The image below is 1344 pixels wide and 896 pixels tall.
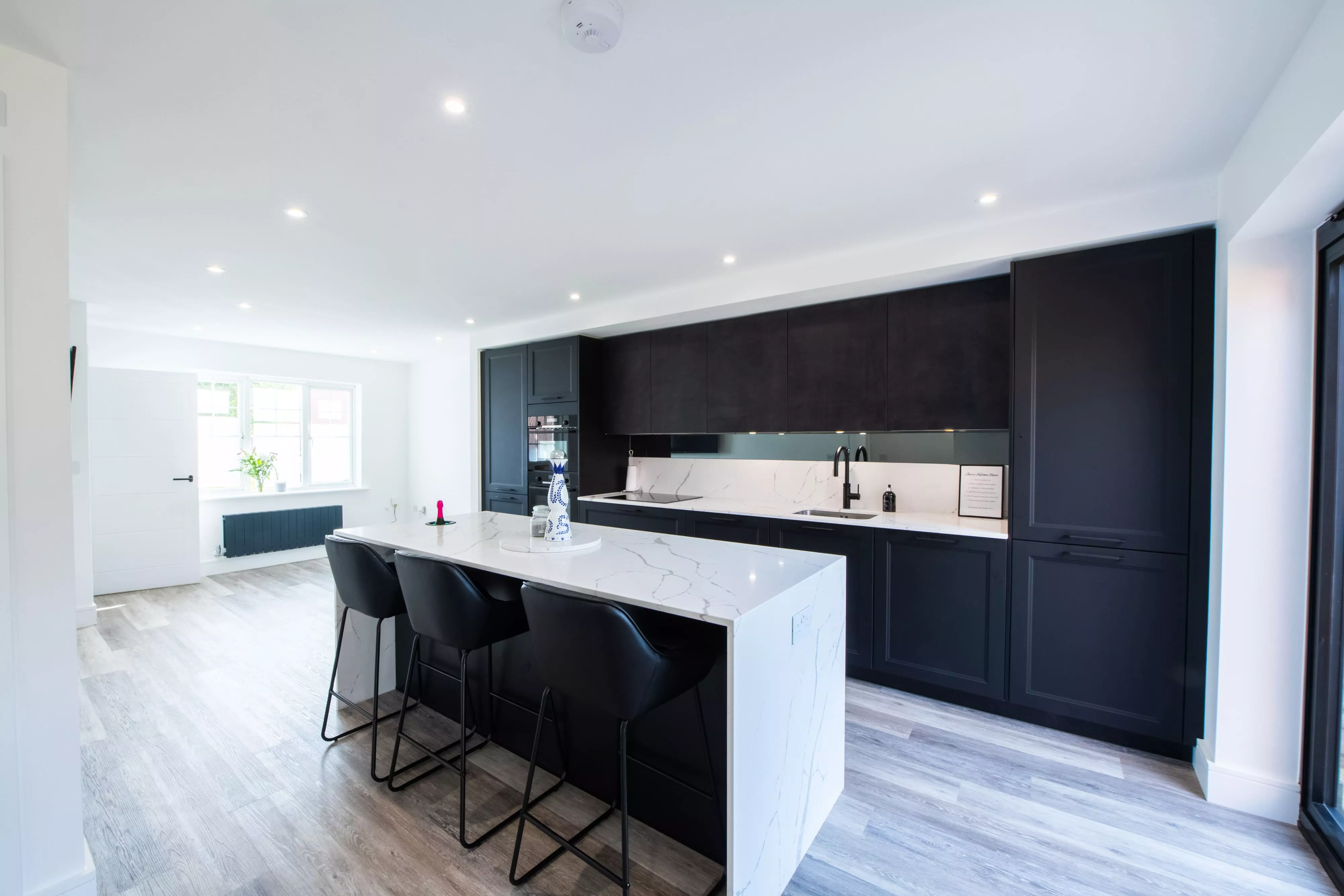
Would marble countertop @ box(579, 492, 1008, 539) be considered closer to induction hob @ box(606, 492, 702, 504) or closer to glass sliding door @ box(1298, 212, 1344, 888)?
induction hob @ box(606, 492, 702, 504)

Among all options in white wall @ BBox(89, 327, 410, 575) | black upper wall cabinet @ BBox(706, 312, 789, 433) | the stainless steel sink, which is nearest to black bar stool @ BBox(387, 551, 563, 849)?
the stainless steel sink

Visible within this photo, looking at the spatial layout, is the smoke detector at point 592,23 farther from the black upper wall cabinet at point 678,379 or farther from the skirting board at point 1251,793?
the skirting board at point 1251,793

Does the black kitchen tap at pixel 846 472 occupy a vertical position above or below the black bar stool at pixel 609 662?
above

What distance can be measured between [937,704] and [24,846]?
11.4 ft

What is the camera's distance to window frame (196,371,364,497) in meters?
5.87

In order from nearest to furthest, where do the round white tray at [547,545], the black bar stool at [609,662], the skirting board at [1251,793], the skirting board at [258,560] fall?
the black bar stool at [609,662] < the skirting board at [1251,793] < the round white tray at [547,545] < the skirting board at [258,560]

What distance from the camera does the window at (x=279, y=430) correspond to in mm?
5816

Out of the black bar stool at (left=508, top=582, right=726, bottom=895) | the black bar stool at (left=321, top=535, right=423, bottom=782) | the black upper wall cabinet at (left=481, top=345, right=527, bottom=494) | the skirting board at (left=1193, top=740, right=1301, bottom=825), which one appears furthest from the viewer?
the black upper wall cabinet at (left=481, top=345, right=527, bottom=494)

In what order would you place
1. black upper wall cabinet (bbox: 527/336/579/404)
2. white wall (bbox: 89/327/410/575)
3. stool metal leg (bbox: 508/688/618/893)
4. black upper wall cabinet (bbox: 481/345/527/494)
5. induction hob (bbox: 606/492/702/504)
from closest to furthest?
stool metal leg (bbox: 508/688/618/893), induction hob (bbox: 606/492/702/504), black upper wall cabinet (bbox: 527/336/579/404), black upper wall cabinet (bbox: 481/345/527/494), white wall (bbox: 89/327/410/575)

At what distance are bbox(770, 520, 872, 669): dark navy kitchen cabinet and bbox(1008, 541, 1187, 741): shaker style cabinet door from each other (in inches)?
27.2

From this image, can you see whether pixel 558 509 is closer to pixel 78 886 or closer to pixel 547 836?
pixel 547 836

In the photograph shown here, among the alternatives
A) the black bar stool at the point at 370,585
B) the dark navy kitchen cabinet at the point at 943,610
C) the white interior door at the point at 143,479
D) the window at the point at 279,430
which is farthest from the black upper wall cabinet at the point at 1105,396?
the window at the point at 279,430

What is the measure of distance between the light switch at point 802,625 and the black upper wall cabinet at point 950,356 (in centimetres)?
180

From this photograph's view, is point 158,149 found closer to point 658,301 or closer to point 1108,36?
point 658,301
